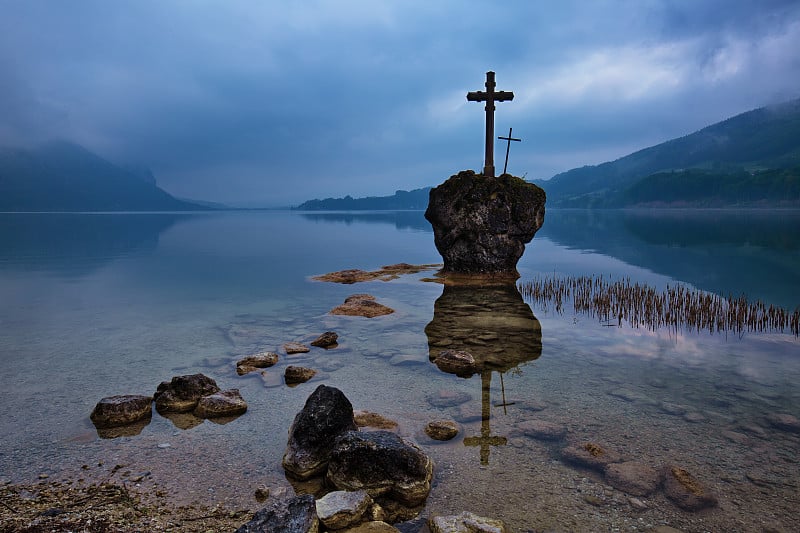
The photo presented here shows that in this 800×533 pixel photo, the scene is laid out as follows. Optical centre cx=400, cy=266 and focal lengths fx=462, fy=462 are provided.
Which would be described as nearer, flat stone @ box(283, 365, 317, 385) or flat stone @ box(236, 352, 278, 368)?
flat stone @ box(283, 365, 317, 385)

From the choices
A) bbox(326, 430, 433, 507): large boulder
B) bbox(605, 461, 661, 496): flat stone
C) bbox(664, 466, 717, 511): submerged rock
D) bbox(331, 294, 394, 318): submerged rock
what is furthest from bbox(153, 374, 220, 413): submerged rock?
bbox(331, 294, 394, 318): submerged rock

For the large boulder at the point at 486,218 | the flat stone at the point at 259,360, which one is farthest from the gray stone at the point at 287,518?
the large boulder at the point at 486,218

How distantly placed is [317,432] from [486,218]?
2174cm

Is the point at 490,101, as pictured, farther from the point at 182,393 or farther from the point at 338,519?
the point at 338,519

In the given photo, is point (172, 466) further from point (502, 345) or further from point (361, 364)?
point (502, 345)

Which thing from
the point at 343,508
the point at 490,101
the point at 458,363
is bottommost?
the point at 458,363

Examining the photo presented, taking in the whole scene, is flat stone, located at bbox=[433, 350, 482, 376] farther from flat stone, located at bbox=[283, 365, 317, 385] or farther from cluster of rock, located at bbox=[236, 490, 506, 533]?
cluster of rock, located at bbox=[236, 490, 506, 533]

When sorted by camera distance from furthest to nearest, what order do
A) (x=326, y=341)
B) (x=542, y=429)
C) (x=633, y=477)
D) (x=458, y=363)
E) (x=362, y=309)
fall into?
(x=362, y=309) < (x=326, y=341) < (x=458, y=363) < (x=542, y=429) < (x=633, y=477)

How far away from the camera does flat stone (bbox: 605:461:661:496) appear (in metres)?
7.02

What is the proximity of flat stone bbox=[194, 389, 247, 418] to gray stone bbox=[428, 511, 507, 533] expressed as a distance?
5375mm

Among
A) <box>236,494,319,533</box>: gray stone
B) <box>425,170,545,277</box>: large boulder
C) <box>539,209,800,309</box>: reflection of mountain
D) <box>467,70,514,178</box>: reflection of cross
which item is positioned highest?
<box>467,70,514,178</box>: reflection of cross

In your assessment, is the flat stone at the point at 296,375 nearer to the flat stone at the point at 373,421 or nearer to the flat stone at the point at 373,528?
the flat stone at the point at 373,421

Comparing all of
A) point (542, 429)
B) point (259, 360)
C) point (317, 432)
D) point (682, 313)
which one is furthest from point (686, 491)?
point (682, 313)

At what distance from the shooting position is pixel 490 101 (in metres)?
29.2
